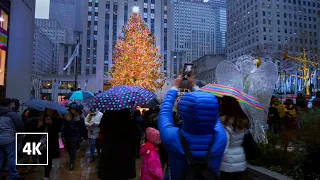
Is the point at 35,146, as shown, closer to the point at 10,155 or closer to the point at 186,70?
the point at 10,155

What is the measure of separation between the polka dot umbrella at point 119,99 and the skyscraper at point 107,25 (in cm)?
7214

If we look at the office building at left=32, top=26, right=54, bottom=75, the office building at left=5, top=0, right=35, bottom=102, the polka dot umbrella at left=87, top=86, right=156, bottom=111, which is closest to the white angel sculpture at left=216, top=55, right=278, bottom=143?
the polka dot umbrella at left=87, top=86, right=156, bottom=111

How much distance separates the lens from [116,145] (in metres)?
4.89

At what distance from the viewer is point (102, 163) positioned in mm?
4973

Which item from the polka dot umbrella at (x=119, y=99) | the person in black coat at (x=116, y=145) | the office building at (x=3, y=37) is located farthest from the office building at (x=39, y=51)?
the person in black coat at (x=116, y=145)

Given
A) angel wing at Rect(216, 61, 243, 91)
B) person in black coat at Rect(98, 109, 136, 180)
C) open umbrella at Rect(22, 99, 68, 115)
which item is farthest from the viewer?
open umbrella at Rect(22, 99, 68, 115)

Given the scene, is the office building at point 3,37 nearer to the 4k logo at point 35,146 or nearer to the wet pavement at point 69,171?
the wet pavement at point 69,171

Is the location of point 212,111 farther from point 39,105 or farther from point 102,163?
point 39,105

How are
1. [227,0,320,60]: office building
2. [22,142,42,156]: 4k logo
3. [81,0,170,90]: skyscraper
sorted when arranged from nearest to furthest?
[22,142,42,156]: 4k logo → [81,0,170,90]: skyscraper → [227,0,320,60]: office building

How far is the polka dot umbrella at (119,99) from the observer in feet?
15.7

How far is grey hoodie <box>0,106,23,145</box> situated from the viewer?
5703 millimetres

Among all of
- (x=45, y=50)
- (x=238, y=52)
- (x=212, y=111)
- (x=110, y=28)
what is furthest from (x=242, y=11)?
(x=212, y=111)

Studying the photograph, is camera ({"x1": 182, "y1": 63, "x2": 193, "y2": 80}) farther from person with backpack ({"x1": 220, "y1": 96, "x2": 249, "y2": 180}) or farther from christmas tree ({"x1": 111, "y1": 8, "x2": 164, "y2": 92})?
christmas tree ({"x1": 111, "y1": 8, "x2": 164, "y2": 92})

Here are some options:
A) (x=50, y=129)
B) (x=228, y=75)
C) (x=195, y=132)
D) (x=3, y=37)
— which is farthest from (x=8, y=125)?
(x=3, y=37)
